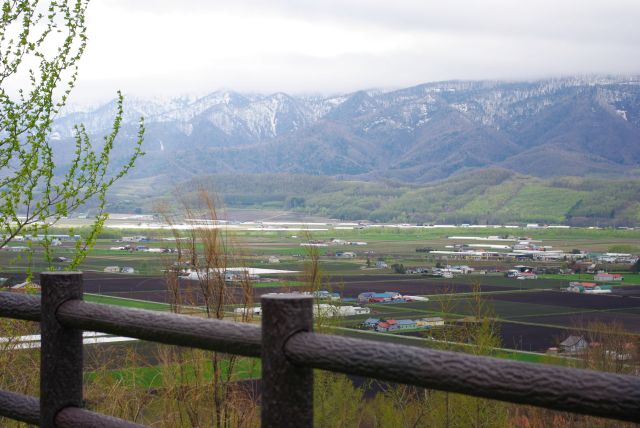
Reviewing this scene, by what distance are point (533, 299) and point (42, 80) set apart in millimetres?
70036

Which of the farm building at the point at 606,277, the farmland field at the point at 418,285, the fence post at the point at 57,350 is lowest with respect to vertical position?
the farm building at the point at 606,277

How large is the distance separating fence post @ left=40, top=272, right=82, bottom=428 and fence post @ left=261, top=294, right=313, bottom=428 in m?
0.80

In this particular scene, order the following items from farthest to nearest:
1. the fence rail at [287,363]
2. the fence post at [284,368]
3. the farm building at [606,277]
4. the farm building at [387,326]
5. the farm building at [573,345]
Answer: the farm building at [606,277], the farm building at [387,326], the farm building at [573,345], the fence post at [284,368], the fence rail at [287,363]

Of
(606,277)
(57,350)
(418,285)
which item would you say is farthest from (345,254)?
(57,350)

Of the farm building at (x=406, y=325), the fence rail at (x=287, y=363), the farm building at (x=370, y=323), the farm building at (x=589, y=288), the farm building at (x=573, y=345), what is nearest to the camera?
the fence rail at (x=287, y=363)

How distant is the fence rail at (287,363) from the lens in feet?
5.07

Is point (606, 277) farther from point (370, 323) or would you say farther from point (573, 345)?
point (573, 345)

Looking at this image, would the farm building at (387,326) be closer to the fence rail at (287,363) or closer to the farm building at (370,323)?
the farm building at (370,323)

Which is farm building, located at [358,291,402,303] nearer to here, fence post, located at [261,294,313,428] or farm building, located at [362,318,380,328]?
farm building, located at [362,318,380,328]

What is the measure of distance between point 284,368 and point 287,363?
0.5 inches

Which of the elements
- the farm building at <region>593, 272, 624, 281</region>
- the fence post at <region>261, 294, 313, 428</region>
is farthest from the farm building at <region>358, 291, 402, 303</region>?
the fence post at <region>261, 294, 313, 428</region>

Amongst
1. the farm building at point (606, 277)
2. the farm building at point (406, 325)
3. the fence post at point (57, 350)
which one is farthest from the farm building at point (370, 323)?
the fence post at point (57, 350)

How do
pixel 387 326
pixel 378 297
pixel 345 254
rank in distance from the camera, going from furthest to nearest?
1. pixel 345 254
2. pixel 378 297
3. pixel 387 326

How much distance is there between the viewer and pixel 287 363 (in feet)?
6.18
